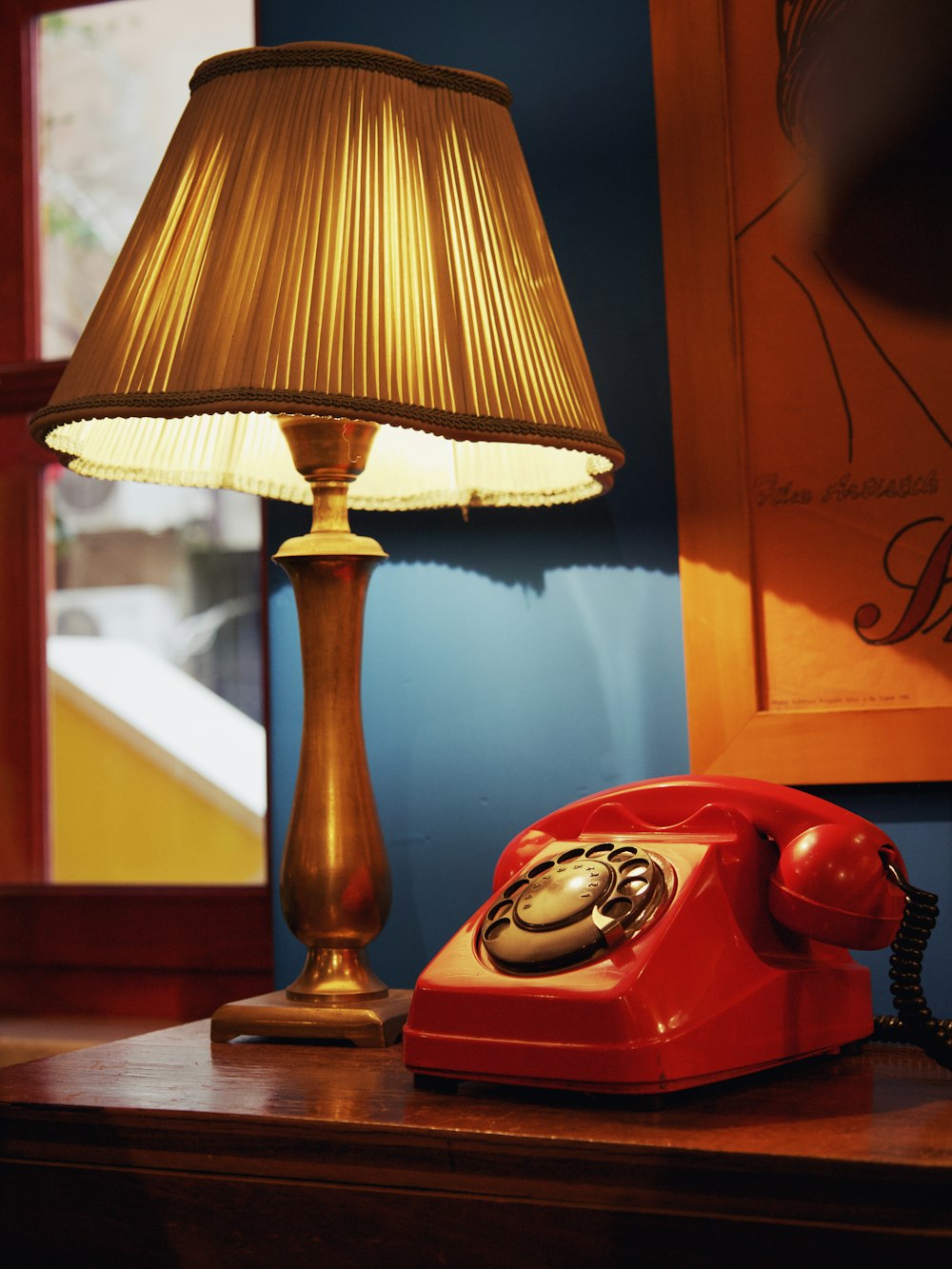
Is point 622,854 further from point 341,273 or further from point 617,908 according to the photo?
point 341,273

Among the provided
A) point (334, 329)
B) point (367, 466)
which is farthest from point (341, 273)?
point (367, 466)

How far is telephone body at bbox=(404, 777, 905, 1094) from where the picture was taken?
845 millimetres

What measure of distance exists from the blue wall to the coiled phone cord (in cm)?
39

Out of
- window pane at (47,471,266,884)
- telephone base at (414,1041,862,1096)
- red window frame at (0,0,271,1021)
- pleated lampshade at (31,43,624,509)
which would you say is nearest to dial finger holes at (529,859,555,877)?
telephone base at (414,1041,862,1096)

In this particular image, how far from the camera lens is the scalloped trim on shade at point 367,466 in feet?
4.02

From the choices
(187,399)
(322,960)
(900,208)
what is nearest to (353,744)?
(322,960)

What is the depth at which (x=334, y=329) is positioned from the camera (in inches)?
38.2

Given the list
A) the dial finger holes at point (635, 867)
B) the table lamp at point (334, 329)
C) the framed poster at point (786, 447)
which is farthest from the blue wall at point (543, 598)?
the dial finger holes at point (635, 867)

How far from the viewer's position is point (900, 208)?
1233 millimetres

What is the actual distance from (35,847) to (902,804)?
3.31ft

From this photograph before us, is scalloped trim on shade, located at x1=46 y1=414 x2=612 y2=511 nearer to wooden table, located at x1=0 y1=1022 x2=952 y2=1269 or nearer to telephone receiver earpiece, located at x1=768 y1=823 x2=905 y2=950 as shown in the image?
telephone receiver earpiece, located at x1=768 y1=823 x2=905 y2=950

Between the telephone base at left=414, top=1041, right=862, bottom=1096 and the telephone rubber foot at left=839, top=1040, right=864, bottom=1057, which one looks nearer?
the telephone base at left=414, top=1041, right=862, bottom=1096

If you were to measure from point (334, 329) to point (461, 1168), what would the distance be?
54cm

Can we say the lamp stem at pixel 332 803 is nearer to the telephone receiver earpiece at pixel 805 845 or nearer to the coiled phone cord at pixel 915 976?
the telephone receiver earpiece at pixel 805 845
